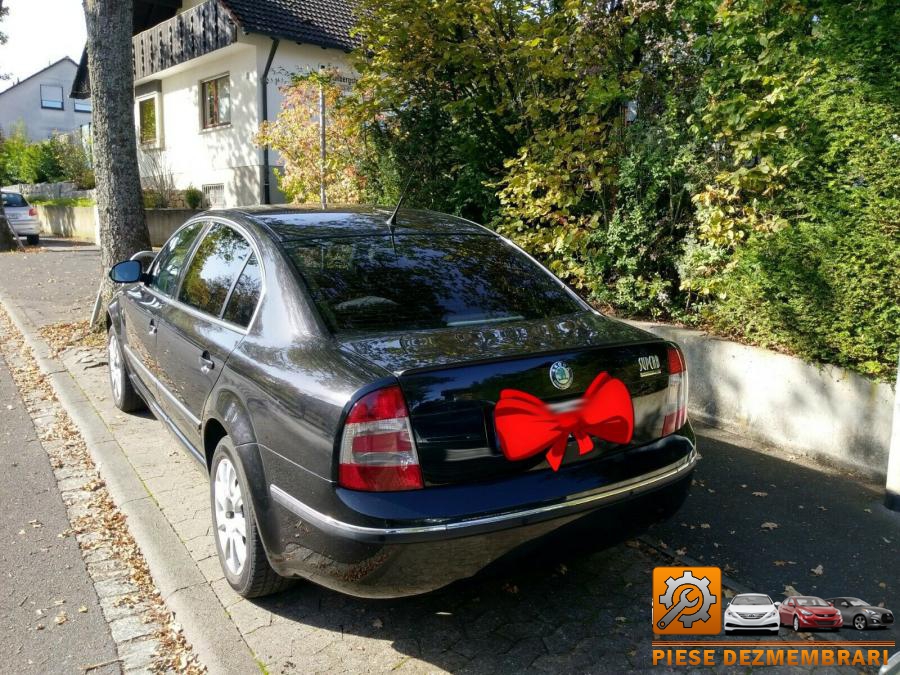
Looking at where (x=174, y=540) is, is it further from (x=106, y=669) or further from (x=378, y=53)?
(x=378, y=53)

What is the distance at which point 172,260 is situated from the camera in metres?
4.98

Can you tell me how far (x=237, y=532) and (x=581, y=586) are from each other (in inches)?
61.0

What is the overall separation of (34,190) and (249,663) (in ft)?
123

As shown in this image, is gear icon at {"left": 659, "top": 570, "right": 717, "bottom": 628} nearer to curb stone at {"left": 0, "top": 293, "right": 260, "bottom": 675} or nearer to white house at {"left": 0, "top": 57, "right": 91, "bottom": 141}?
curb stone at {"left": 0, "top": 293, "right": 260, "bottom": 675}

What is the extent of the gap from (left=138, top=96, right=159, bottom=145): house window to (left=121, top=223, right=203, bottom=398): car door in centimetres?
2016

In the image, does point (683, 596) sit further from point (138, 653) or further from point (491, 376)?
point (138, 653)

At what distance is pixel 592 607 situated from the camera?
3.32m

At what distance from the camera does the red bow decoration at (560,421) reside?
8.97 feet

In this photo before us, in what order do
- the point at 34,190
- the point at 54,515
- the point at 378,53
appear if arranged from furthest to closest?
the point at 34,190
the point at 378,53
the point at 54,515

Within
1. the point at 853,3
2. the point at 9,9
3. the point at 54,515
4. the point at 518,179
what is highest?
the point at 9,9

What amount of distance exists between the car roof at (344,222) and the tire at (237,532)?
1083 millimetres

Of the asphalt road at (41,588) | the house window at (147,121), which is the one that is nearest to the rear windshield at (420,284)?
the asphalt road at (41,588)

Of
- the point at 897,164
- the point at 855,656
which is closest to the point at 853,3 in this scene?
the point at 897,164

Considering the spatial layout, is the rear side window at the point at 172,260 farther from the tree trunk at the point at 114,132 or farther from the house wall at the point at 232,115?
the house wall at the point at 232,115
